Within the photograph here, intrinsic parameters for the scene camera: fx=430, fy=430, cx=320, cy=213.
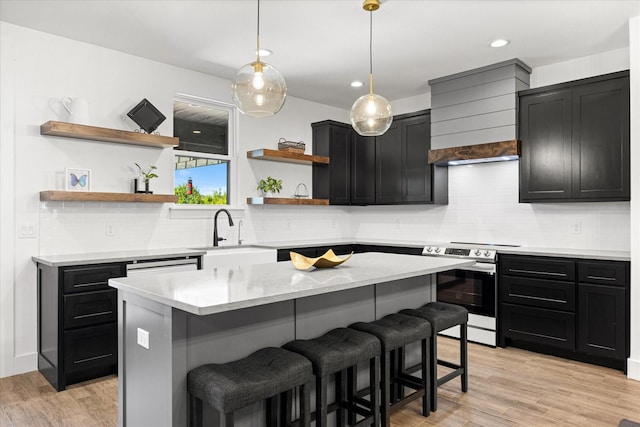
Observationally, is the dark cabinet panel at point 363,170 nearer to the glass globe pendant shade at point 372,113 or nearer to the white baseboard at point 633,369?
the glass globe pendant shade at point 372,113

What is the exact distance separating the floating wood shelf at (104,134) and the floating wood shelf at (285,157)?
1.05 metres

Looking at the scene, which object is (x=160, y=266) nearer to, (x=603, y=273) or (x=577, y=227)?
(x=603, y=273)

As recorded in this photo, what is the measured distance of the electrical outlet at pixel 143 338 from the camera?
2104 mm

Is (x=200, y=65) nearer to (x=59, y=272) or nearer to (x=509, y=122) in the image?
(x=59, y=272)

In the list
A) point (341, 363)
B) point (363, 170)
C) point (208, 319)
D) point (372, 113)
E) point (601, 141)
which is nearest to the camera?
point (208, 319)

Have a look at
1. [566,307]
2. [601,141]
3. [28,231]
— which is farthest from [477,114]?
[28,231]

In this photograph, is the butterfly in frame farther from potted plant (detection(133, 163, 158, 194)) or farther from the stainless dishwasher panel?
the stainless dishwasher panel

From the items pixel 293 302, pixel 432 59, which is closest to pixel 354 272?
pixel 293 302

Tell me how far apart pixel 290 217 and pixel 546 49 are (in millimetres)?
3473

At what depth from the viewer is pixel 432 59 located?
4449mm

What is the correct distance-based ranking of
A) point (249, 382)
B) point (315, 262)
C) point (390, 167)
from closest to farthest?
1. point (249, 382)
2. point (315, 262)
3. point (390, 167)

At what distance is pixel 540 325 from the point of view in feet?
13.3

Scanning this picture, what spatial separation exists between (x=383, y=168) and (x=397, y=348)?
3.41 metres

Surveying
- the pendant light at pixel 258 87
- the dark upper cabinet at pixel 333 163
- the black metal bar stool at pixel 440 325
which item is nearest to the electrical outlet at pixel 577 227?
the black metal bar stool at pixel 440 325
